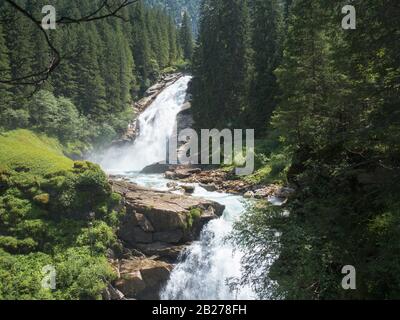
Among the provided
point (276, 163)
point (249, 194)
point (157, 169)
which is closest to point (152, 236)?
point (249, 194)

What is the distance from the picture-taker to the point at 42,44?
4350cm

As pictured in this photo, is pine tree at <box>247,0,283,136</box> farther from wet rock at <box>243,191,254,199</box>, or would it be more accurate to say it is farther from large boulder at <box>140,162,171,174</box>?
wet rock at <box>243,191,254,199</box>

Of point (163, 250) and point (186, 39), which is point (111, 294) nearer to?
point (163, 250)

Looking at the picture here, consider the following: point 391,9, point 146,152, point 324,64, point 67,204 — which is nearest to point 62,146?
point 146,152

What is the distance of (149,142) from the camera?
2007 inches

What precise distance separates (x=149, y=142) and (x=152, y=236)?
32.3 metres

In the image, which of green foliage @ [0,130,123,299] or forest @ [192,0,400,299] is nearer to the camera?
forest @ [192,0,400,299]

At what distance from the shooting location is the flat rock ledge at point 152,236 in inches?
672

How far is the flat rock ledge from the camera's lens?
17062 millimetres

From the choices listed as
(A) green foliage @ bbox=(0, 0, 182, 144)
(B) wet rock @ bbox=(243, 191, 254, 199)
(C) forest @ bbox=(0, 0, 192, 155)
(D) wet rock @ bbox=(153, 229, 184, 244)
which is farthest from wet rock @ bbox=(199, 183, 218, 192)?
(C) forest @ bbox=(0, 0, 192, 155)

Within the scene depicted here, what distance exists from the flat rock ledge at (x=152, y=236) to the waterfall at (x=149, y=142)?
25.5m

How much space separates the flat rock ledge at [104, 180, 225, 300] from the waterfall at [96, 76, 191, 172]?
25.5 m

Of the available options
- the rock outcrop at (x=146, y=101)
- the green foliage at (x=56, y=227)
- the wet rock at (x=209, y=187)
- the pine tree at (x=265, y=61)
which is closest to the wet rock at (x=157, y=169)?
the pine tree at (x=265, y=61)
